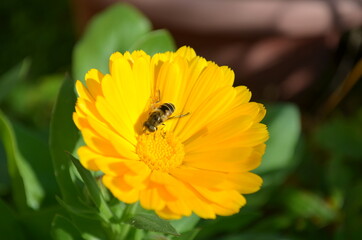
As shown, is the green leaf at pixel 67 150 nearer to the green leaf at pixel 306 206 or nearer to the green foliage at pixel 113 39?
the green foliage at pixel 113 39

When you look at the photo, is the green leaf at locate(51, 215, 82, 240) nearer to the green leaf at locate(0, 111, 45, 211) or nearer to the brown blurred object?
the green leaf at locate(0, 111, 45, 211)

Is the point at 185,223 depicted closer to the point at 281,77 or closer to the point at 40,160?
the point at 40,160

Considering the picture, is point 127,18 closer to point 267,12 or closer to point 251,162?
point 267,12

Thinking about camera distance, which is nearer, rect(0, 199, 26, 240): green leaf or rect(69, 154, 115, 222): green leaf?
rect(69, 154, 115, 222): green leaf

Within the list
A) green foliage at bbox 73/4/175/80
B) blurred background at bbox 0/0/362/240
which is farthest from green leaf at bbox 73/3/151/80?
blurred background at bbox 0/0/362/240

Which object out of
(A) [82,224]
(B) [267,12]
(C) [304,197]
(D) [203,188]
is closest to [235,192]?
(D) [203,188]
